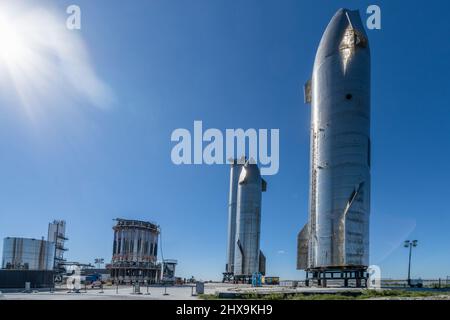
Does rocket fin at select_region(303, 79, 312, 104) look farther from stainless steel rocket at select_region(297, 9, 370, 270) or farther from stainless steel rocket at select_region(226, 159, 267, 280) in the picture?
stainless steel rocket at select_region(226, 159, 267, 280)

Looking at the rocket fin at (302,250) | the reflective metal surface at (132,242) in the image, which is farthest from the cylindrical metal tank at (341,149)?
the reflective metal surface at (132,242)

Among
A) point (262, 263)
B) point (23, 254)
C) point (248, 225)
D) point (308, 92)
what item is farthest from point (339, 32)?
point (23, 254)

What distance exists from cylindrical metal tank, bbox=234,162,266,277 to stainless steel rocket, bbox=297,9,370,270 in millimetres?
42041

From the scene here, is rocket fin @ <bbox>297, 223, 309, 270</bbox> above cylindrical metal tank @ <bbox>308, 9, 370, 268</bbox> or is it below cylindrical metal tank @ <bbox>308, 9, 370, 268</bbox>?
below

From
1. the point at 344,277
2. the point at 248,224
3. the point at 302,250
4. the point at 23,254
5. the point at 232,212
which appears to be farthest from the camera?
the point at 232,212

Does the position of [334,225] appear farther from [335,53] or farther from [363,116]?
[335,53]

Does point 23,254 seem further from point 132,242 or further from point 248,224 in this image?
point 248,224

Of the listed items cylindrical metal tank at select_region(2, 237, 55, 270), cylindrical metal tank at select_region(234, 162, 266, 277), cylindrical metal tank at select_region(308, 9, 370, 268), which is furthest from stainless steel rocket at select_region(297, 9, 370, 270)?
cylindrical metal tank at select_region(2, 237, 55, 270)

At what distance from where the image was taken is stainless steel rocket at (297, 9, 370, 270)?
40625 millimetres

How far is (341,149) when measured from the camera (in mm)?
41656

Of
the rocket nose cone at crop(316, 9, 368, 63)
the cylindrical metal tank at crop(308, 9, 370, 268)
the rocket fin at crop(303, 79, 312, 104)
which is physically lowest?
the cylindrical metal tank at crop(308, 9, 370, 268)

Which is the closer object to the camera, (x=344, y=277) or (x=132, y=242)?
(x=344, y=277)

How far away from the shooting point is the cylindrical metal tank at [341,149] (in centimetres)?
4062
